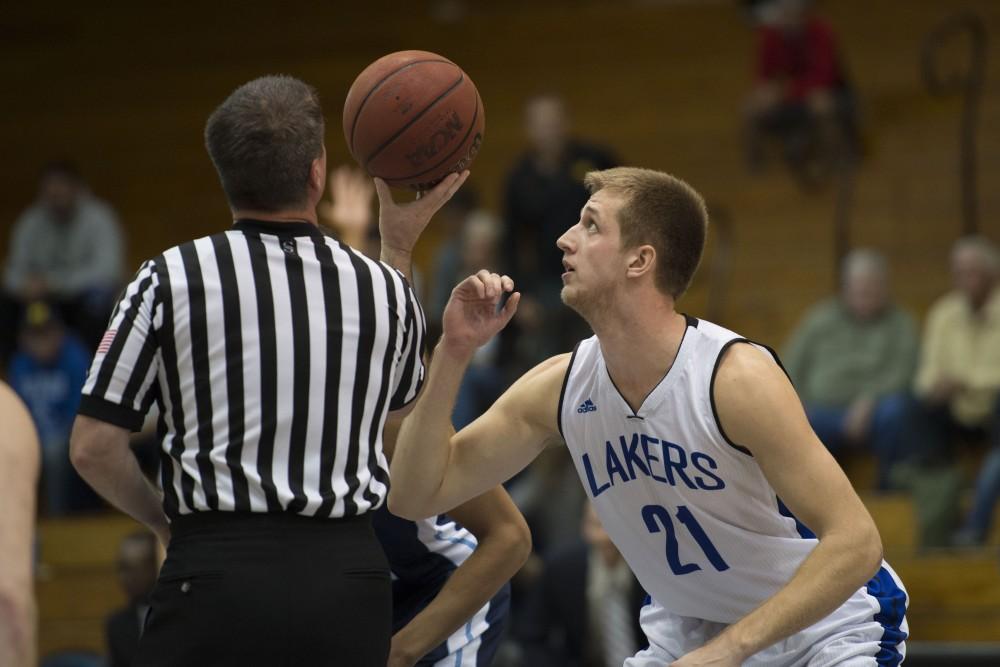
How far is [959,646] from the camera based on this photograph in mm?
7820

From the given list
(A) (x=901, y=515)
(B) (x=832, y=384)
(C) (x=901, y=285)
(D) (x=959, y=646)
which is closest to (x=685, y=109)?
(C) (x=901, y=285)

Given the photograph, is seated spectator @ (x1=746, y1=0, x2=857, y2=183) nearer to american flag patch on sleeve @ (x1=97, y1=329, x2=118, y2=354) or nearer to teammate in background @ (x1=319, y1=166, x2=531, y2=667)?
teammate in background @ (x1=319, y1=166, x2=531, y2=667)

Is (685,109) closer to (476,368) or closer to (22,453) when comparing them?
(476,368)

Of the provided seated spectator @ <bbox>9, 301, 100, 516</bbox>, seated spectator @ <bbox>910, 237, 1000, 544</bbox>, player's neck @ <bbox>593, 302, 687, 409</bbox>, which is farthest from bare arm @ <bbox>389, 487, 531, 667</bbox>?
seated spectator @ <bbox>9, 301, 100, 516</bbox>

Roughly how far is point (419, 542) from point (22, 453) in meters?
2.12

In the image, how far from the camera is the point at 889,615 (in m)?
3.99

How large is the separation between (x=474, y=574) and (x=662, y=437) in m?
0.67

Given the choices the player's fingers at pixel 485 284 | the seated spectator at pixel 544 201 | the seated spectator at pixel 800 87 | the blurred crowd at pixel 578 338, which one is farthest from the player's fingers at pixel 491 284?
the seated spectator at pixel 800 87

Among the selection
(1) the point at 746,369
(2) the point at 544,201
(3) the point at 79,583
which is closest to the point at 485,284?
(1) the point at 746,369

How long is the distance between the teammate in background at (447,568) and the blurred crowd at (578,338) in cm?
329

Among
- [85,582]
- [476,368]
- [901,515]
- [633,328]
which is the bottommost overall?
[85,582]

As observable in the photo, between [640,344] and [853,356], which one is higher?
[640,344]

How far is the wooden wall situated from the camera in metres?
12.2

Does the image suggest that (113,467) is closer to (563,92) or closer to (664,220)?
(664,220)
